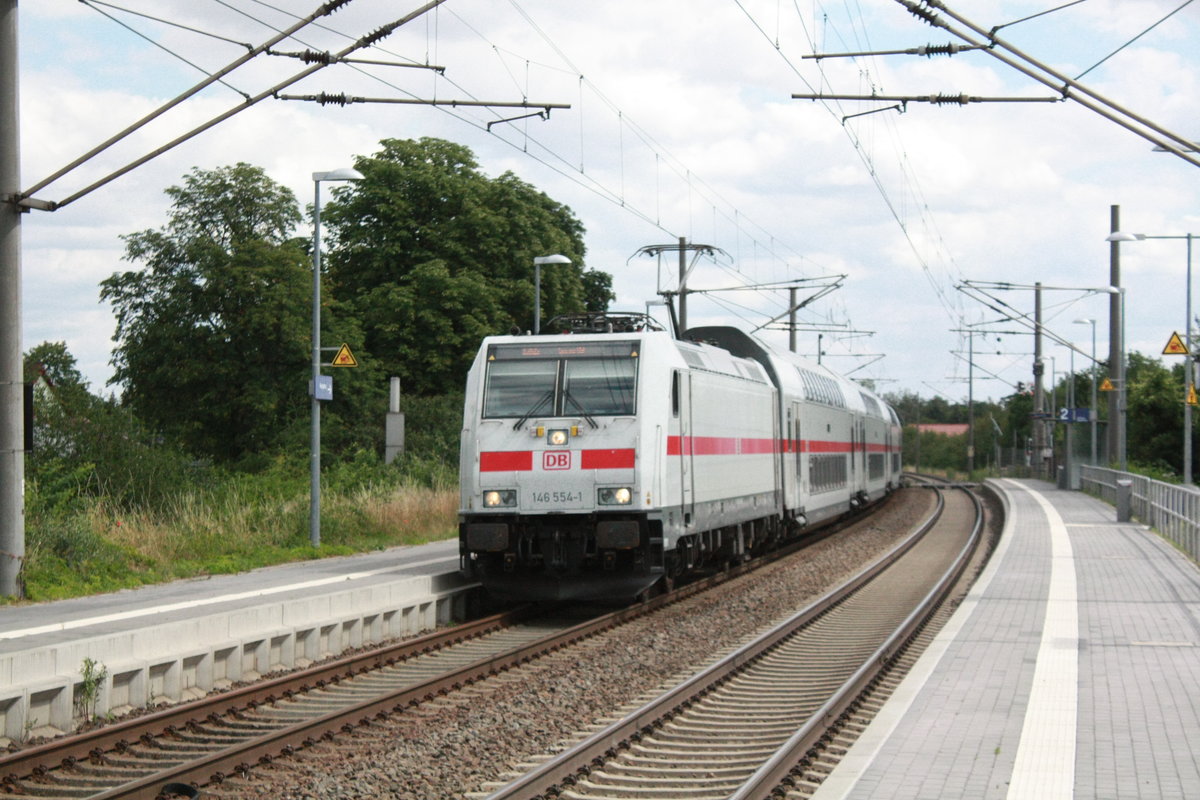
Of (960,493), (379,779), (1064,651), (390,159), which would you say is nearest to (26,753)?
(379,779)

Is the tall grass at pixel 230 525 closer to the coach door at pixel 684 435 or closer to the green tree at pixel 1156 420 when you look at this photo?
the coach door at pixel 684 435

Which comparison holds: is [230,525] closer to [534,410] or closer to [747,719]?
[534,410]

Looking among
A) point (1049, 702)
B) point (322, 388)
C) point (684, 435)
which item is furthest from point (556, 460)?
point (1049, 702)

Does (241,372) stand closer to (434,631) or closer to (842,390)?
(842,390)

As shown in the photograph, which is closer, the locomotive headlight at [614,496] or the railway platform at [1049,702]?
the railway platform at [1049,702]

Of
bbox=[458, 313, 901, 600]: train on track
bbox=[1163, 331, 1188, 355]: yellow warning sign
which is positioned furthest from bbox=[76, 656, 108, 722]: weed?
bbox=[1163, 331, 1188, 355]: yellow warning sign

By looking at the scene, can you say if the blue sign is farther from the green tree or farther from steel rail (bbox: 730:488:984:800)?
the green tree

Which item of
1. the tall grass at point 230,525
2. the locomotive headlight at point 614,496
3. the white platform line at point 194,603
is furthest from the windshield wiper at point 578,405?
the tall grass at point 230,525

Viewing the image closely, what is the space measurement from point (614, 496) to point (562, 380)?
1.56 m

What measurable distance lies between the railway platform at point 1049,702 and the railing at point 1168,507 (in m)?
3.09

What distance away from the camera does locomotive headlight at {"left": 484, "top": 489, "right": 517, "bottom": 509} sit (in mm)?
16016

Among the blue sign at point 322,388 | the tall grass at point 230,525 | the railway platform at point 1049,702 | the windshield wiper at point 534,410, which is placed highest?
the blue sign at point 322,388

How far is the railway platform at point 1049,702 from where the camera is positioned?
7.76 metres

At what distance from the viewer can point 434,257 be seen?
48188 millimetres
